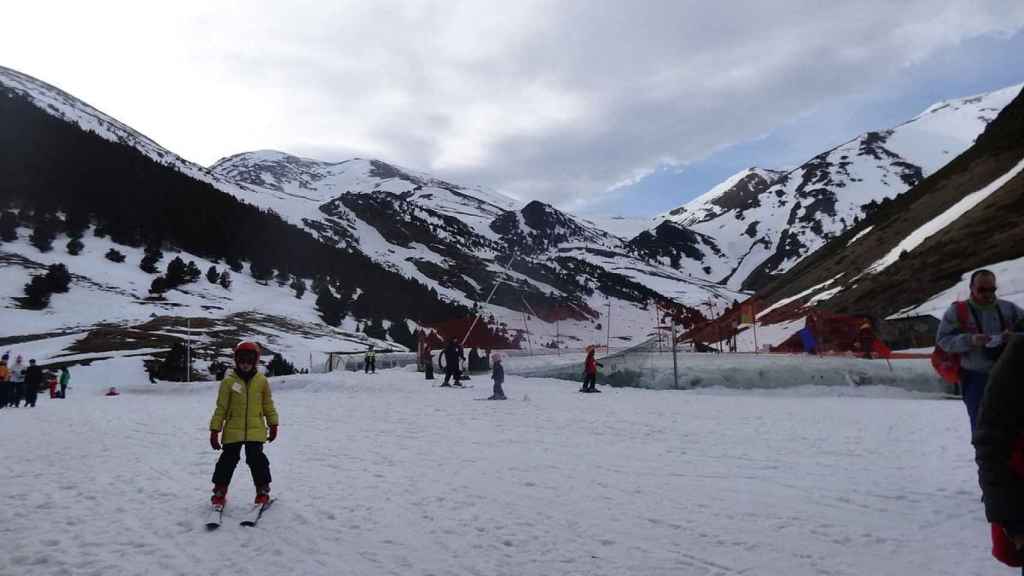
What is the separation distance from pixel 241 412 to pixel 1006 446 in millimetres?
6697

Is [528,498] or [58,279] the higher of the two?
[58,279]

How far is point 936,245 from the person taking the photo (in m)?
44.4

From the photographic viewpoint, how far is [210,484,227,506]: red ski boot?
7.03m

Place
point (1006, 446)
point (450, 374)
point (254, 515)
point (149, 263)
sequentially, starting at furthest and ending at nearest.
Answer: point (149, 263)
point (450, 374)
point (254, 515)
point (1006, 446)

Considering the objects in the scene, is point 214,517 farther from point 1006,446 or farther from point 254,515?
point 1006,446

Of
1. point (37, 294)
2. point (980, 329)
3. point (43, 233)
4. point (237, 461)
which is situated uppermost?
point (43, 233)

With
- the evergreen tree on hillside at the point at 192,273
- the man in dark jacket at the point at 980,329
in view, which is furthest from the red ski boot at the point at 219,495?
the evergreen tree on hillside at the point at 192,273

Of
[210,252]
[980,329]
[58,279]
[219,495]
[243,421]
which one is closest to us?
[980,329]

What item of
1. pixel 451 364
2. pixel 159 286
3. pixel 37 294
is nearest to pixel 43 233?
pixel 159 286

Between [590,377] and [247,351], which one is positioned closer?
[247,351]

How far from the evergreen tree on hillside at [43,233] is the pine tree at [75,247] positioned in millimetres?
1836

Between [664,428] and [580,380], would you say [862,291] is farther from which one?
[664,428]

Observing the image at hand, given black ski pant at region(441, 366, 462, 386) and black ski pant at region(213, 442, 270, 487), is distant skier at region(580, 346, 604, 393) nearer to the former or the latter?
black ski pant at region(441, 366, 462, 386)

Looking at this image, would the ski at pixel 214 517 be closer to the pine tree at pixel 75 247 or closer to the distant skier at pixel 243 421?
the distant skier at pixel 243 421
